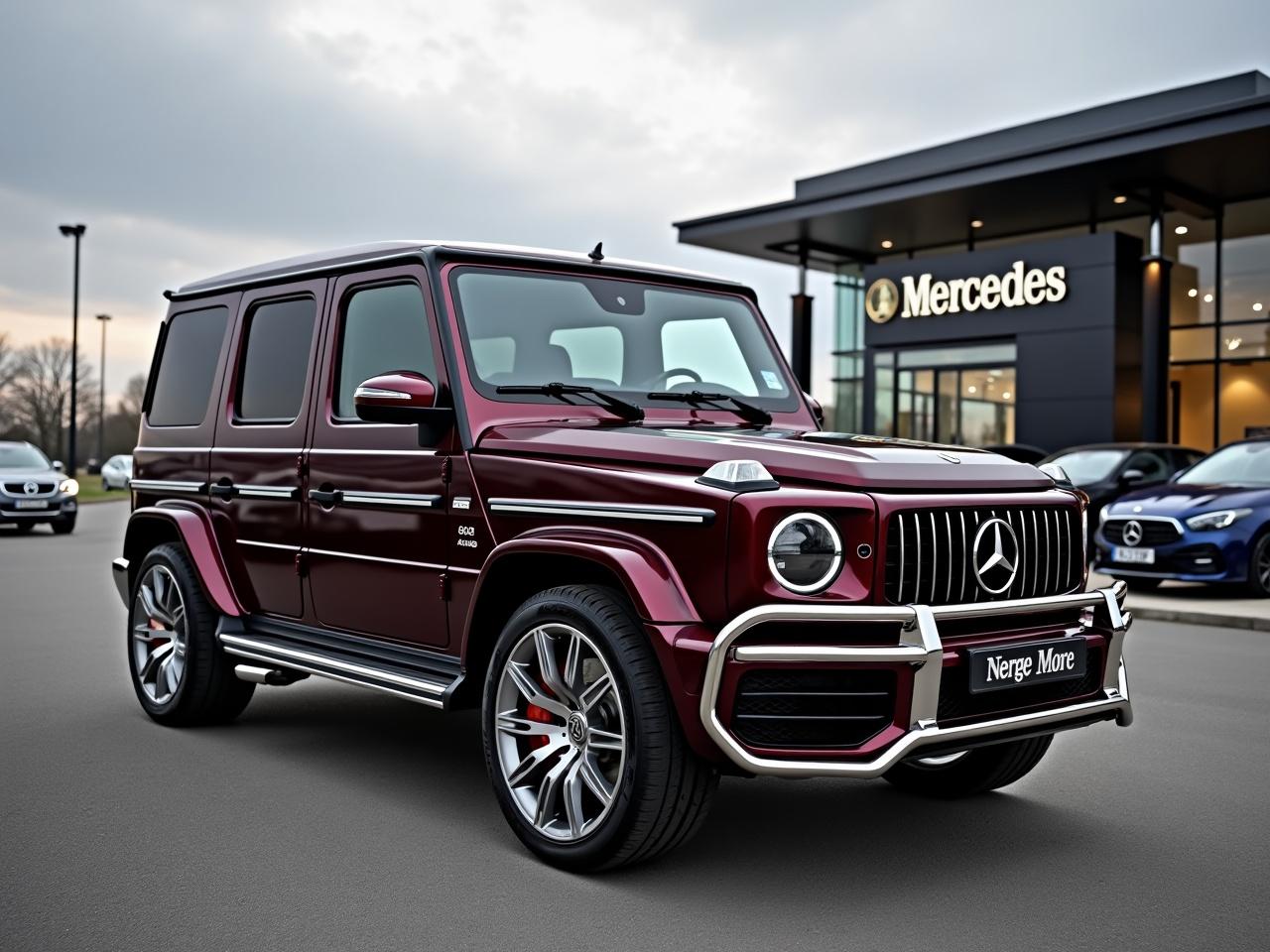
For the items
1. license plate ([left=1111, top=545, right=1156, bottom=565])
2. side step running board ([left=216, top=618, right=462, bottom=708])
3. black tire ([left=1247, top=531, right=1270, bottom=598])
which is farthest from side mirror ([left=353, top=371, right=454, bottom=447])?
black tire ([left=1247, top=531, right=1270, bottom=598])

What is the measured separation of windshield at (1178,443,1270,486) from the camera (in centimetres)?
1324

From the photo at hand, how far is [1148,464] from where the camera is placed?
55.4ft

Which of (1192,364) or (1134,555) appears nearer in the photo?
(1134,555)

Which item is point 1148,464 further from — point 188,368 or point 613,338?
point 188,368

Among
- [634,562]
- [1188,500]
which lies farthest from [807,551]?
[1188,500]

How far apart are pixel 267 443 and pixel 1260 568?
10.2m

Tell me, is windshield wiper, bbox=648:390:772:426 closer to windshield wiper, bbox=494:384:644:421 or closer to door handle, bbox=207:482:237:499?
windshield wiper, bbox=494:384:644:421

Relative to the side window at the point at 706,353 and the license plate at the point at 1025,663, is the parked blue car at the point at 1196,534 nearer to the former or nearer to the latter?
the side window at the point at 706,353

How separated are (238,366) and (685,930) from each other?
12.4 feet

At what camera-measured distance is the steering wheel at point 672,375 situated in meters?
5.38

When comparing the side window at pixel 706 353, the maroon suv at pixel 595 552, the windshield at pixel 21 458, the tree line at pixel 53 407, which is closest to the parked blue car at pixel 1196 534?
the maroon suv at pixel 595 552

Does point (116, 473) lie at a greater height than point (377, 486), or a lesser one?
lesser

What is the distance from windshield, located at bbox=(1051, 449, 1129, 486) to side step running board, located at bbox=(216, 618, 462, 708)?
12.8m

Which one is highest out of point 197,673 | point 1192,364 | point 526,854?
point 1192,364
